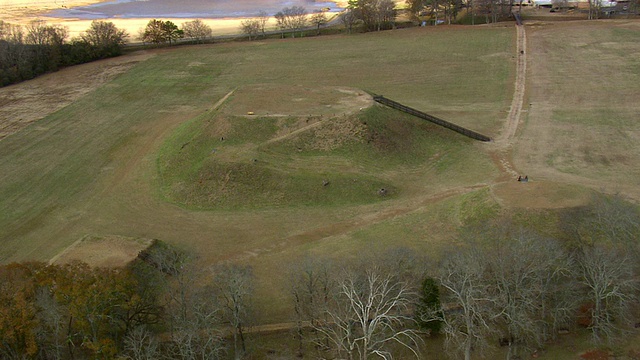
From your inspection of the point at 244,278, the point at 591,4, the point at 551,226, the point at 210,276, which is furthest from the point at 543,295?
the point at 591,4

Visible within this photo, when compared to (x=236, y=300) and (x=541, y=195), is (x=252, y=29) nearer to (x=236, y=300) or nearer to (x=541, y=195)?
(x=541, y=195)

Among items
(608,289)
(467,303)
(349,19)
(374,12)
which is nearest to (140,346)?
(467,303)

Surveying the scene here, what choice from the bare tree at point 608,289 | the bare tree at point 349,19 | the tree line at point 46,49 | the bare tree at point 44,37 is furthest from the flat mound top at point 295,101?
the bare tree at point 349,19

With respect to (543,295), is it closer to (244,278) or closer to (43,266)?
(244,278)

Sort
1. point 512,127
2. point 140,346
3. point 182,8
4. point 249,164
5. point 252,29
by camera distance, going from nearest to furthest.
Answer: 1. point 140,346
2. point 249,164
3. point 512,127
4. point 252,29
5. point 182,8

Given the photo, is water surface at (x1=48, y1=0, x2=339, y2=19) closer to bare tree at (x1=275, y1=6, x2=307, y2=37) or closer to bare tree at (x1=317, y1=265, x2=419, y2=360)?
bare tree at (x1=275, y1=6, x2=307, y2=37)

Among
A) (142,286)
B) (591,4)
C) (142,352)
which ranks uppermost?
(591,4)

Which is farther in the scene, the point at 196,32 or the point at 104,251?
the point at 196,32
